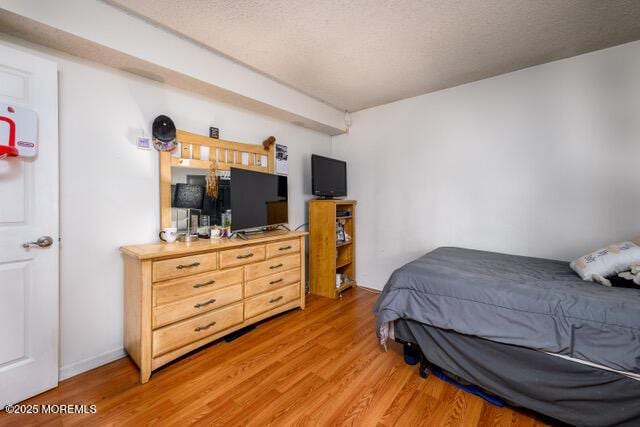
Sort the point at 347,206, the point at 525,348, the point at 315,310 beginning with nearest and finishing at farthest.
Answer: the point at 525,348 → the point at 315,310 → the point at 347,206

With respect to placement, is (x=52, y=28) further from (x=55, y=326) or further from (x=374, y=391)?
(x=374, y=391)

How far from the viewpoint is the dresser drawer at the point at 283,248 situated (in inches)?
98.8

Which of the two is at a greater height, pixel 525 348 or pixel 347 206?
pixel 347 206

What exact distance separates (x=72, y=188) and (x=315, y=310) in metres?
2.32

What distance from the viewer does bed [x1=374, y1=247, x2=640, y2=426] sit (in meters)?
1.22

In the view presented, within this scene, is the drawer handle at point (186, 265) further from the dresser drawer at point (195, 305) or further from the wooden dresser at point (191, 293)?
the dresser drawer at point (195, 305)

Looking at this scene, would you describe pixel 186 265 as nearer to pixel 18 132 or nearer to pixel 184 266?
pixel 184 266

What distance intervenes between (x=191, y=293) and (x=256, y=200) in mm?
1042

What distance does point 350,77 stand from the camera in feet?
8.56

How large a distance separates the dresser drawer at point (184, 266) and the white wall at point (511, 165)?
2.17 metres

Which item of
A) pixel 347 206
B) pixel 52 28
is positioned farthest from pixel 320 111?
pixel 52 28

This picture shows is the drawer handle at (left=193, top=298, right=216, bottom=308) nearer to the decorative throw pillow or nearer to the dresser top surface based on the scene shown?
the dresser top surface

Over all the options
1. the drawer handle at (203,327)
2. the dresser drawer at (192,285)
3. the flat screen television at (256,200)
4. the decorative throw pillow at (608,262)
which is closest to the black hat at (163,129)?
the flat screen television at (256,200)

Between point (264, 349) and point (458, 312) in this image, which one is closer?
point (458, 312)
